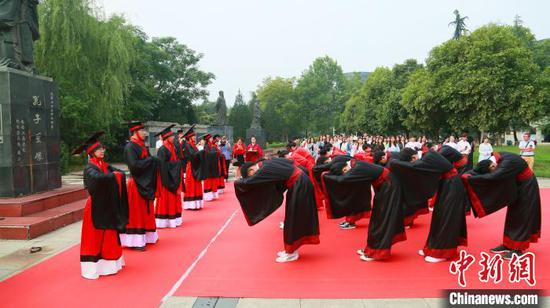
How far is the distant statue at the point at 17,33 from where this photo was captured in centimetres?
900

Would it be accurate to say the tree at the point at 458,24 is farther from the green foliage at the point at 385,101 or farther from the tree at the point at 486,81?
the tree at the point at 486,81

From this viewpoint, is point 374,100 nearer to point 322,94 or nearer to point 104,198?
point 322,94

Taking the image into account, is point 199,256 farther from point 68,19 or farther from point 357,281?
point 68,19

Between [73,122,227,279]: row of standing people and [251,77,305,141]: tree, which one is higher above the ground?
[251,77,305,141]: tree

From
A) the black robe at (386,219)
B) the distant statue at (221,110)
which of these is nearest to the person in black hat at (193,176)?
the black robe at (386,219)

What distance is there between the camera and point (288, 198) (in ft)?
19.1

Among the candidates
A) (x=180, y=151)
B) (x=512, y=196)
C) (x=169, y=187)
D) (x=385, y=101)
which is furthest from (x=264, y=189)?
(x=385, y=101)

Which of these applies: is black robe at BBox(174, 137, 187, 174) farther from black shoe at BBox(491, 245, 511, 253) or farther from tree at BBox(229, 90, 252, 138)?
tree at BBox(229, 90, 252, 138)

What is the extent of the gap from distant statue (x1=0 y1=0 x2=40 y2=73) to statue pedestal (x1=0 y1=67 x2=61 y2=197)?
0.45 meters

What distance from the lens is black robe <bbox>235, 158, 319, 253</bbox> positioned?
5668mm

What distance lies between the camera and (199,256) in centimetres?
594

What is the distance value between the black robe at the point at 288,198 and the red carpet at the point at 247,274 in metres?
0.39

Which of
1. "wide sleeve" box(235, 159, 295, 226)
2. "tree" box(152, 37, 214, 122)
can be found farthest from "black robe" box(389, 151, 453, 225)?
"tree" box(152, 37, 214, 122)

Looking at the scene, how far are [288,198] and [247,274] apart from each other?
3.97 ft
